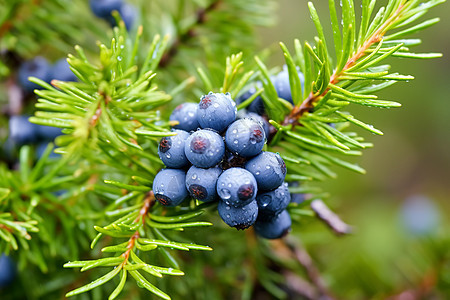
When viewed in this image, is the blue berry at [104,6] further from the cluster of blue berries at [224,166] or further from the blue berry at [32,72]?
the cluster of blue berries at [224,166]

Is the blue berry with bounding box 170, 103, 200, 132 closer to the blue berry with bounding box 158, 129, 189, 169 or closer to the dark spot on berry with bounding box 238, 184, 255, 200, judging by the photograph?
the blue berry with bounding box 158, 129, 189, 169

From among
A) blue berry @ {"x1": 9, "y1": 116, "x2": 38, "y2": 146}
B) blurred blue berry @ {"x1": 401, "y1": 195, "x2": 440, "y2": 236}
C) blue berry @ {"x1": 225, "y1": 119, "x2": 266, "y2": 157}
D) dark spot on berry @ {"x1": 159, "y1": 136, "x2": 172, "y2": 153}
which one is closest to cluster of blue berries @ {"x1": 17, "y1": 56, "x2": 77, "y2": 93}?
blue berry @ {"x1": 9, "y1": 116, "x2": 38, "y2": 146}

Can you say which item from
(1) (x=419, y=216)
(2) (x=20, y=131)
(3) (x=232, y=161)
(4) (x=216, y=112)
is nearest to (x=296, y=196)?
(3) (x=232, y=161)

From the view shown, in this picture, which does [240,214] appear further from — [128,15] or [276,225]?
[128,15]

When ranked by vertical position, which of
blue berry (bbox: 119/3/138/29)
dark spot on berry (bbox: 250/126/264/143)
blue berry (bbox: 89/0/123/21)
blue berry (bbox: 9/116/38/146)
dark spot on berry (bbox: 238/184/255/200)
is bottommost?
dark spot on berry (bbox: 238/184/255/200)

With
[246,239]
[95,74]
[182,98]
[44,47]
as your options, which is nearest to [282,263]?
[246,239]

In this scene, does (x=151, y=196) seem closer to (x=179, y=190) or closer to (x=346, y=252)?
(x=179, y=190)
